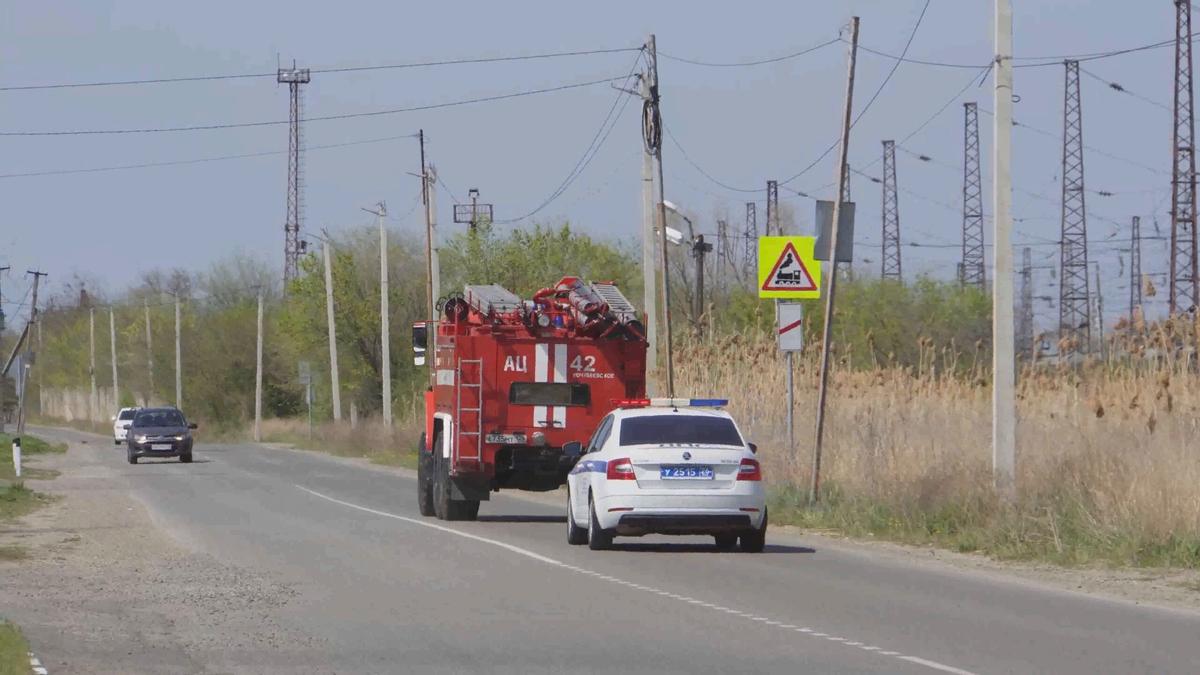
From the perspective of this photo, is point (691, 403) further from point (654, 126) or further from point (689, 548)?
point (654, 126)

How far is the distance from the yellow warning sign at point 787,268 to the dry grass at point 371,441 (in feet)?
89.5

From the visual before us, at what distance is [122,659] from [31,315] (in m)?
92.8

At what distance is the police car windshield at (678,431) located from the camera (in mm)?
21922

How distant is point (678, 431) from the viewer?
→ 2206 centimetres

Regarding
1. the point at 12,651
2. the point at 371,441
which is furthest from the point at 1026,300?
the point at 12,651

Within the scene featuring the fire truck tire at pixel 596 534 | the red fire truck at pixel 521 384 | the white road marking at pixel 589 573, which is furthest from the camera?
the red fire truck at pixel 521 384

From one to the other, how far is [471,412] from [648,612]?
12.9m

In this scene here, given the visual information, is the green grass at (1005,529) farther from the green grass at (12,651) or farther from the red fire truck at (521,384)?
the green grass at (12,651)

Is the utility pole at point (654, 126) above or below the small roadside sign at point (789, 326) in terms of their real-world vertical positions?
above

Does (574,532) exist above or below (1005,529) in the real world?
below

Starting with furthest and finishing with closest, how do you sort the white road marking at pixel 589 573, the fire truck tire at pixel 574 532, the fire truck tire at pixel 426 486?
the fire truck tire at pixel 426 486 → the fire truck tire at pixel 574 532 → the white road marking at pixel 589 573

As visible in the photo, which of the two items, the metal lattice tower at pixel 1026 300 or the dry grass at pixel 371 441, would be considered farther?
the metal lattice tower at pixel 1026 300

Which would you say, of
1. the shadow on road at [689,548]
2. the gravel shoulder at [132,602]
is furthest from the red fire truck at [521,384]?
the gravel shoulder at [132,602]

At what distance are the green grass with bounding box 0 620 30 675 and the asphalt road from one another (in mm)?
212
